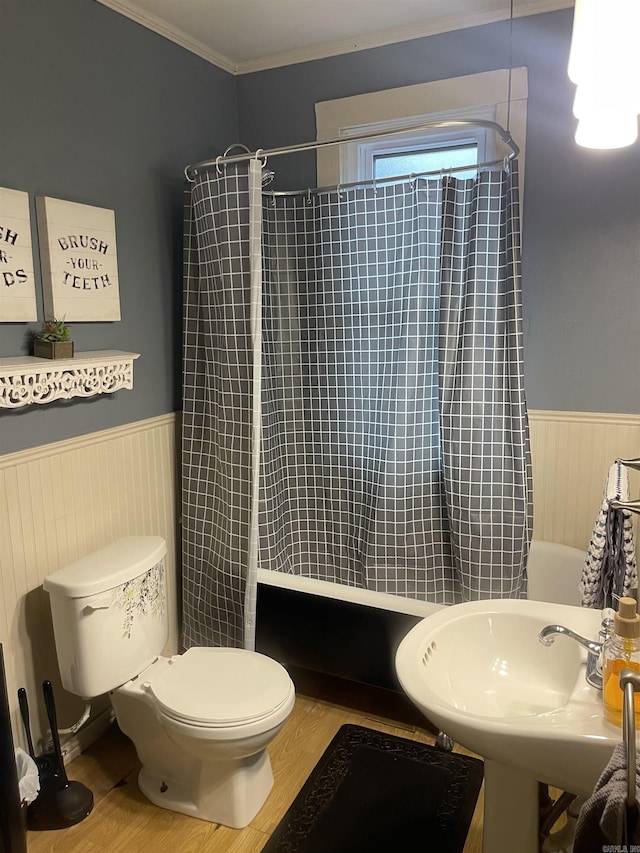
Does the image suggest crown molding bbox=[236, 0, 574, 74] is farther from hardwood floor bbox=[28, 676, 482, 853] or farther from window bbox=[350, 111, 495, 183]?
hardwood floor bbox=[28, 676, 482, 853]

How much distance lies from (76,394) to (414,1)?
1.73 metres

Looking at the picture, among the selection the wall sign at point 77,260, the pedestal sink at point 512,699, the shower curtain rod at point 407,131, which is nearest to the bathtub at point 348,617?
the pedestal sink at point 512,699

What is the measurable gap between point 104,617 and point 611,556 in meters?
1.39

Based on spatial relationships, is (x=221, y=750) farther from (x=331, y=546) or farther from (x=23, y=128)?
(x=23, y=128)

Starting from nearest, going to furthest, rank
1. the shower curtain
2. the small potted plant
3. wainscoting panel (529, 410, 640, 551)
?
the small potted plant, the shower curtain, wainscoting panel (529, 410, 640, 551)

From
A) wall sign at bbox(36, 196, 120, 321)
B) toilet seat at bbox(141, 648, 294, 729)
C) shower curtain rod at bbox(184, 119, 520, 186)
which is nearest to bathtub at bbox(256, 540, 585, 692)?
toilet seat at bbox(141, 648, 294, 729)

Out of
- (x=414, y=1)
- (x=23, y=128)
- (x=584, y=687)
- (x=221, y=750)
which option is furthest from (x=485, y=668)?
(x=414, y=1)

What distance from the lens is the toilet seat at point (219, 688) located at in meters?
1.73

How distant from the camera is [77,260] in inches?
78.5

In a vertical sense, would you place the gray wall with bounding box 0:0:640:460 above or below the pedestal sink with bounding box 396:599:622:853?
above

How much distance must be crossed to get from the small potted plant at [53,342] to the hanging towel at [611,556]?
1497 mm

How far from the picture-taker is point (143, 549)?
2.07 m

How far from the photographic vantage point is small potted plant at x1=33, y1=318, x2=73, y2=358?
1.84 m

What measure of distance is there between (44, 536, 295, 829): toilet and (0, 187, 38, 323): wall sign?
776mm
